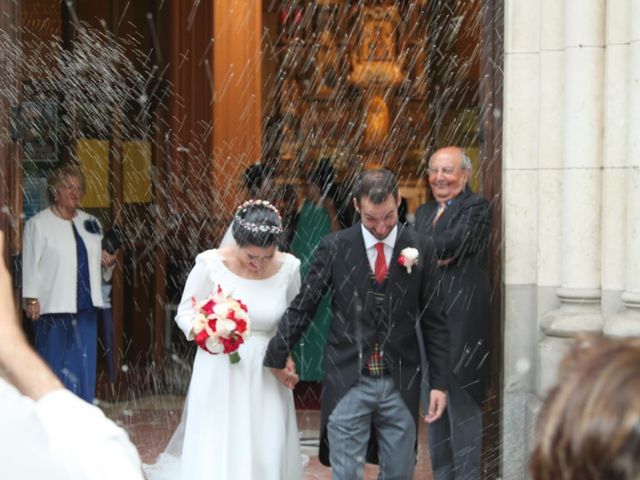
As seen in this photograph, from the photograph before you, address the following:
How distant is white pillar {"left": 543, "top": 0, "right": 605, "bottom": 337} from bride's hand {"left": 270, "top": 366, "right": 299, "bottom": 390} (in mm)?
1633

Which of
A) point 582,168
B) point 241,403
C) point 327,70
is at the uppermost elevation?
point 327,70

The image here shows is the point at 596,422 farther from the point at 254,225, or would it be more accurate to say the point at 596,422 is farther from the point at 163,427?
the point at 163,427

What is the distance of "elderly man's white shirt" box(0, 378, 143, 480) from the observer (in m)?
1.83

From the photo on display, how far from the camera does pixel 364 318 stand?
6176 mm

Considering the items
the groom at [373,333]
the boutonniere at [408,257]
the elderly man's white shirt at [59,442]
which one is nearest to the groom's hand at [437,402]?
the groom at [373,333]

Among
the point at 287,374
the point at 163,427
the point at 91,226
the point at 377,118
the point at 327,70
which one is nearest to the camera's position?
the point at 287,374

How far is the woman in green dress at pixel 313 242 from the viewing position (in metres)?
9.94

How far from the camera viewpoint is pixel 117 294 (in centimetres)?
1144

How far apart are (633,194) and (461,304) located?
114 cm

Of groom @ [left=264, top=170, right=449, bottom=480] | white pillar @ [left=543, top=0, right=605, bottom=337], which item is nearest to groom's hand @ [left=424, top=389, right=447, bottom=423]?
groom @ [left=264, top=170, right=449, bottom=480]

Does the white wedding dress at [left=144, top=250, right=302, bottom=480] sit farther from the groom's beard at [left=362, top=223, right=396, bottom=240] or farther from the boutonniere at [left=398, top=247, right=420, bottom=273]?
the boutonniere at [left=398, top=247, right=420, bottom=273]

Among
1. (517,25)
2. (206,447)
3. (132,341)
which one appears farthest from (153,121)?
(206,447)

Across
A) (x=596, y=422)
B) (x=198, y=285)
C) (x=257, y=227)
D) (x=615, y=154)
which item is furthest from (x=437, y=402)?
(x=596, y=422)

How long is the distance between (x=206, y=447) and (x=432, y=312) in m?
1.35
